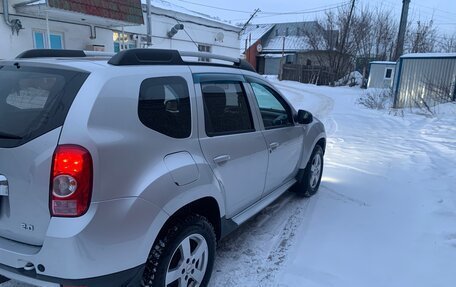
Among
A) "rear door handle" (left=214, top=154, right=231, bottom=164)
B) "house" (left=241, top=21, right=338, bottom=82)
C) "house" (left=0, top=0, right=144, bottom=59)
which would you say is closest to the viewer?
"rear door handle" (left=214, top=154, right=231, bottom=164)

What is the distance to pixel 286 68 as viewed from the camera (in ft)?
109

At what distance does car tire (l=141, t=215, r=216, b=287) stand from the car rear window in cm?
96

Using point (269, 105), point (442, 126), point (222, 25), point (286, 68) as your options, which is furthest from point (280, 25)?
point (269, 105)

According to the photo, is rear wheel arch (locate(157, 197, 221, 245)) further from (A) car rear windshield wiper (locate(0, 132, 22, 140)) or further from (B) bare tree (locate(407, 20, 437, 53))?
(B) bare tree (locate(407, 20, 437, 53))

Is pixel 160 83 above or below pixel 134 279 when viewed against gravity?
above

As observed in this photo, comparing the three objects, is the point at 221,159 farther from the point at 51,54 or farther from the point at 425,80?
the point at 425,80

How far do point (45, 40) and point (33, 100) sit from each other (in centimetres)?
971

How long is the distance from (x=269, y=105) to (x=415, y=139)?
6.33m

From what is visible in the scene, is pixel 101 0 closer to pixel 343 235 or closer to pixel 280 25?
pixel 343 235

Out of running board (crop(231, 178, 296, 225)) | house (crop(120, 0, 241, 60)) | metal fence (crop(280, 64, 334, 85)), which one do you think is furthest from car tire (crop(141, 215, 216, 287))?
metal fence (crop(280, 64, 334, 85))

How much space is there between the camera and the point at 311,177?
15.8ft

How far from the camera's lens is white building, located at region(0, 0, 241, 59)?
30.7ft

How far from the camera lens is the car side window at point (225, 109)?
2777 millimetres

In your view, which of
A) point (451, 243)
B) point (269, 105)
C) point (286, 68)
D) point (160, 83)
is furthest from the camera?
point (286, 68)
